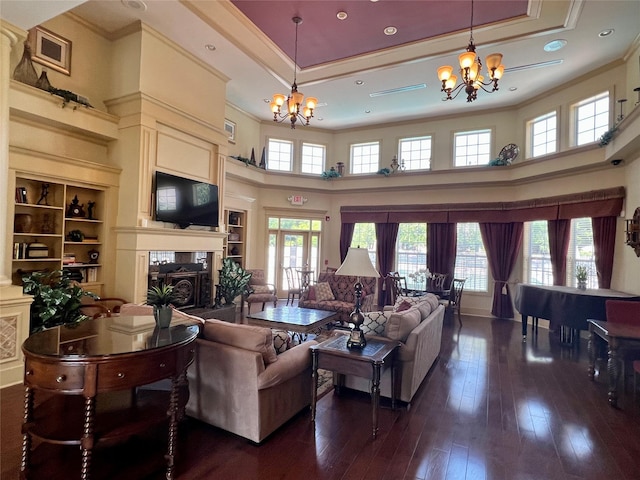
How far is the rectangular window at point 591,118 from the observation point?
5.71m

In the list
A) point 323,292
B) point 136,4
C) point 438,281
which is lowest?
point 323,292

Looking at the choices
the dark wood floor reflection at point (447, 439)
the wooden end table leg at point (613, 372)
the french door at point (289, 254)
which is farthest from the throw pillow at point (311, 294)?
the wooden end table leg at point (613, 372)

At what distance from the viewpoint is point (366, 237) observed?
9156 mm

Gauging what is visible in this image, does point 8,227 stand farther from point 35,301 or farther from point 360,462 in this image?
point 360,462

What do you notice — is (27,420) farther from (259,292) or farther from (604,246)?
(604,246)

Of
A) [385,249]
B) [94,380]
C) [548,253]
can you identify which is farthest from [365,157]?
[94,380]

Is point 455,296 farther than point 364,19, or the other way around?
point 455,296

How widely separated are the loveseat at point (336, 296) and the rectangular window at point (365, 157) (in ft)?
11.3

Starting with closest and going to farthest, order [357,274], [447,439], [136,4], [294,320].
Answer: [447,439] → [357,274] → [136,4] → [294,320]

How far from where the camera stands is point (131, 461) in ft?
7.36

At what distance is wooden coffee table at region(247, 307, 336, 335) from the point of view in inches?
171

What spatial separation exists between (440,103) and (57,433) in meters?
8.06

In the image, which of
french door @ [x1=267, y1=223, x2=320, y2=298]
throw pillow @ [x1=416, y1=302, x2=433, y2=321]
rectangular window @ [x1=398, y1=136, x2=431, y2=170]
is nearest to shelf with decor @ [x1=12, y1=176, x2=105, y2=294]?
french door @ [x1=267, y1=223, x2=320, y2=298]

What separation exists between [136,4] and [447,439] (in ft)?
19.8
